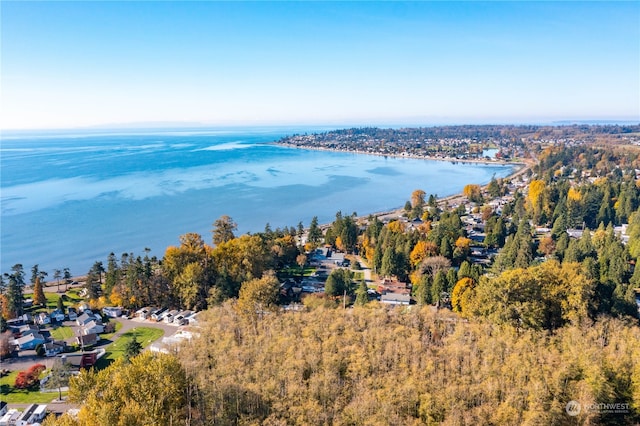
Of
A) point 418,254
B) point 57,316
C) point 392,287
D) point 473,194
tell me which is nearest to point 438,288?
point 392,287

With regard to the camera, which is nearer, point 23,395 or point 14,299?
point 23,395

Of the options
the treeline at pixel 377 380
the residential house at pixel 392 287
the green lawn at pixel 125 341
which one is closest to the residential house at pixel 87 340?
the green lawn at pixel 125 341

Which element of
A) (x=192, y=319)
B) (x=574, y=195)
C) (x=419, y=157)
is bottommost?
(x=192, y=319)

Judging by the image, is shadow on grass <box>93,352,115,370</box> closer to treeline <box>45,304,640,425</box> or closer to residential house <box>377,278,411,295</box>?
treeline <box>45,304,640,425</box>

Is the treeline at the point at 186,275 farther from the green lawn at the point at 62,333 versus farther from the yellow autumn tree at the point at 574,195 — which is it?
the yellow autumn tree at the point at 574,195

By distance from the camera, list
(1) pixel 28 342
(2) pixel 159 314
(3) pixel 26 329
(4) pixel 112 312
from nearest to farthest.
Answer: (1) pixel 28 342
(3) pixel 26 329
(2) pixel 159 314
(4) pixel 112 312

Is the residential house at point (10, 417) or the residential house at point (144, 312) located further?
the residential house at point (144, 312)

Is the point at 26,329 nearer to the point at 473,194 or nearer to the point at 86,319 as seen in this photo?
the point at 86,319

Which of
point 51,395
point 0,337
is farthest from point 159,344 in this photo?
point 0,337

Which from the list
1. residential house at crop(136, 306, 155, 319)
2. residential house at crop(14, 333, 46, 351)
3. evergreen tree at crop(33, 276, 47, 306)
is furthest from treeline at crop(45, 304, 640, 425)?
evergreen tree at crop(33, 276, 47, 306)
